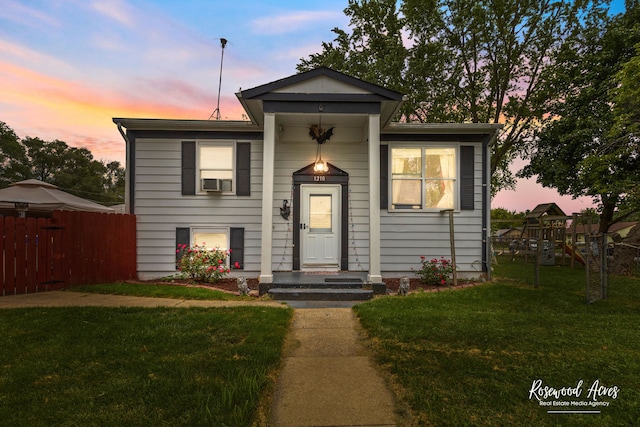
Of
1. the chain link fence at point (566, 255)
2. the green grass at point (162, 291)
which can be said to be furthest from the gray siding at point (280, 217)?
the chain link fence at point (566, 255)

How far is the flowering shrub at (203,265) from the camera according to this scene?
746 cm

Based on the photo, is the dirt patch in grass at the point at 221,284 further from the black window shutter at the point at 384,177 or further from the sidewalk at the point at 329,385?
the black window shutter at the point at 384,177

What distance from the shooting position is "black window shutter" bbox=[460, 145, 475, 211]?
8.30 m

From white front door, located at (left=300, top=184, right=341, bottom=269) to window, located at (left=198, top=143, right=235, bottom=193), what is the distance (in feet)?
6.02

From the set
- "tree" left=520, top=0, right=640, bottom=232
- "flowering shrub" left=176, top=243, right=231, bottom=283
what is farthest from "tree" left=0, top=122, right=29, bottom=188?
"tree" left=520, top=0, right=640, bottom=232

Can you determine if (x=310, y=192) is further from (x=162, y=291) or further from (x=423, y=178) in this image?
(x=162, y=291)

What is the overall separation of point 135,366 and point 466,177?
784cm

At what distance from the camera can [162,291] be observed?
645cm

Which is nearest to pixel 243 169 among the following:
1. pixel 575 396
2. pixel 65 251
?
pixel 65 251

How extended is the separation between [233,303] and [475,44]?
51.2 ft

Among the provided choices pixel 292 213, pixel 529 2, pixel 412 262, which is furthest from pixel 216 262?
pixel 529 2

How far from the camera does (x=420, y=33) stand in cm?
1574

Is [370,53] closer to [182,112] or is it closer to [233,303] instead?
[182,112]

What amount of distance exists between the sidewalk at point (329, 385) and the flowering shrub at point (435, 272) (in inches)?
151
